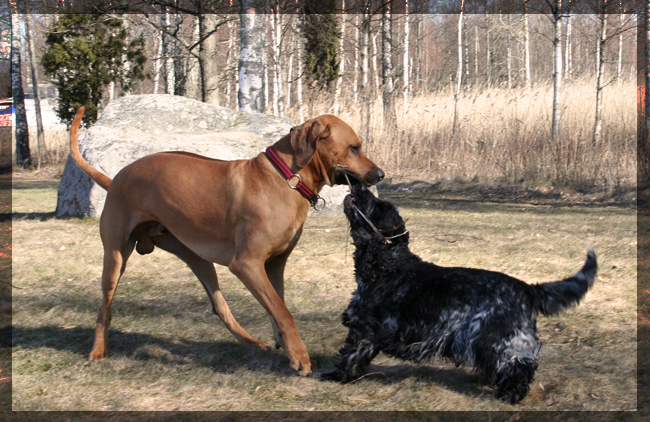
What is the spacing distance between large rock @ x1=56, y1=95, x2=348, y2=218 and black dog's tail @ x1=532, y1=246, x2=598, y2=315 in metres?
5.28

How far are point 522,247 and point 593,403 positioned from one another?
3407 millimetres

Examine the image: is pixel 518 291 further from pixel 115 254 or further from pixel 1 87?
pixel 1 87

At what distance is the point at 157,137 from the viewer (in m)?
8.30

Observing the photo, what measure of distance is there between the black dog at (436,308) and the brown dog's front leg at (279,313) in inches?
7.5

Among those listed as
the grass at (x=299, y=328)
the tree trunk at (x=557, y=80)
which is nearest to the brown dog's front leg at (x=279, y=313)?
the grass at (x=299, y=328)

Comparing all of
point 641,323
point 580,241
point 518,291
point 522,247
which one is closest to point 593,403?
point 518,291

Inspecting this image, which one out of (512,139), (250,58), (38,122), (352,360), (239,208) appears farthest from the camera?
(38,122)

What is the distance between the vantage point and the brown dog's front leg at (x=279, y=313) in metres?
3.22

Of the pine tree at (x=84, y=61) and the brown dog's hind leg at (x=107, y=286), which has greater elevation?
the pine tree at (x=84, y=61)

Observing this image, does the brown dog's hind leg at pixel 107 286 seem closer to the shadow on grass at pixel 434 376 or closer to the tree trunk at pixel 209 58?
the shadow on grass at pixel 434 376

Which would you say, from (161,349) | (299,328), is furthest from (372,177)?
(161,349)

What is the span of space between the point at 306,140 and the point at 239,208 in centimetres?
59

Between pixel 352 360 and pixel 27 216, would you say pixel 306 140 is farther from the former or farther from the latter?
pixel 27 216

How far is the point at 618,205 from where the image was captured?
8773 millimetres
